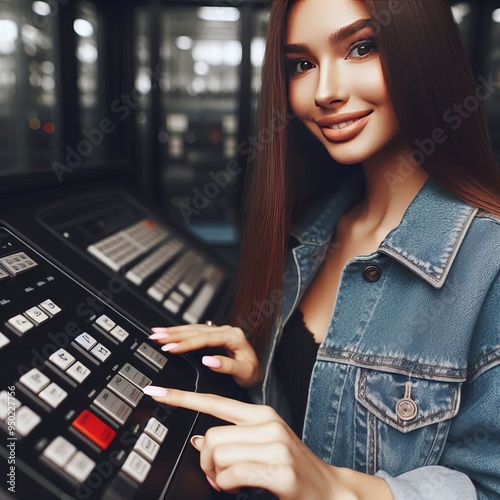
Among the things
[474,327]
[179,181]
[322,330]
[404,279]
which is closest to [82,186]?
[322,330]

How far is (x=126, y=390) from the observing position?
545 mm

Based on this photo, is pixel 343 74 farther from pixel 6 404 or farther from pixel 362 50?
pixel 6 404

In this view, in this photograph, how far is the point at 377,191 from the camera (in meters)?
0.84

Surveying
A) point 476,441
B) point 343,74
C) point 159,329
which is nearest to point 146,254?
point 159,329

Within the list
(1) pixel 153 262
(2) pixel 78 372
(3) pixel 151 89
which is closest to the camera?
(2) pixel 78 372

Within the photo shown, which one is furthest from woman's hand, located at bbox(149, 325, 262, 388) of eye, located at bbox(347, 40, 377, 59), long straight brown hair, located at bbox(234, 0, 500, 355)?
eye, located at bbox(347, 40, 377, 59)

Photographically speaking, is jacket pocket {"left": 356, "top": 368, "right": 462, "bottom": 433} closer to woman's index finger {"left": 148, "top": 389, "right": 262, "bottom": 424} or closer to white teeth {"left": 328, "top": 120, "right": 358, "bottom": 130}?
woman's index finger {"left": 148, "top": 389, "right": 262, "bottom": 424}

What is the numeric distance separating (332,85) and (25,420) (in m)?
0.57

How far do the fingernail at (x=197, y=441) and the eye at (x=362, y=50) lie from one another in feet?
1.78

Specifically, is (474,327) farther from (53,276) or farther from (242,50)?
(242,50)

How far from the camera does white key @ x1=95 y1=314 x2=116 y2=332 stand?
633 mm

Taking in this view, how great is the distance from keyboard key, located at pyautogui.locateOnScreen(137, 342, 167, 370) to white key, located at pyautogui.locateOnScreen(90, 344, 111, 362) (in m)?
0.06

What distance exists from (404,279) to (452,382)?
0.52ft

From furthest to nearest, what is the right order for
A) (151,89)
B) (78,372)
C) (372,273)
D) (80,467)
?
(151,89) → (372,273) → (78,372) → (80,467)
